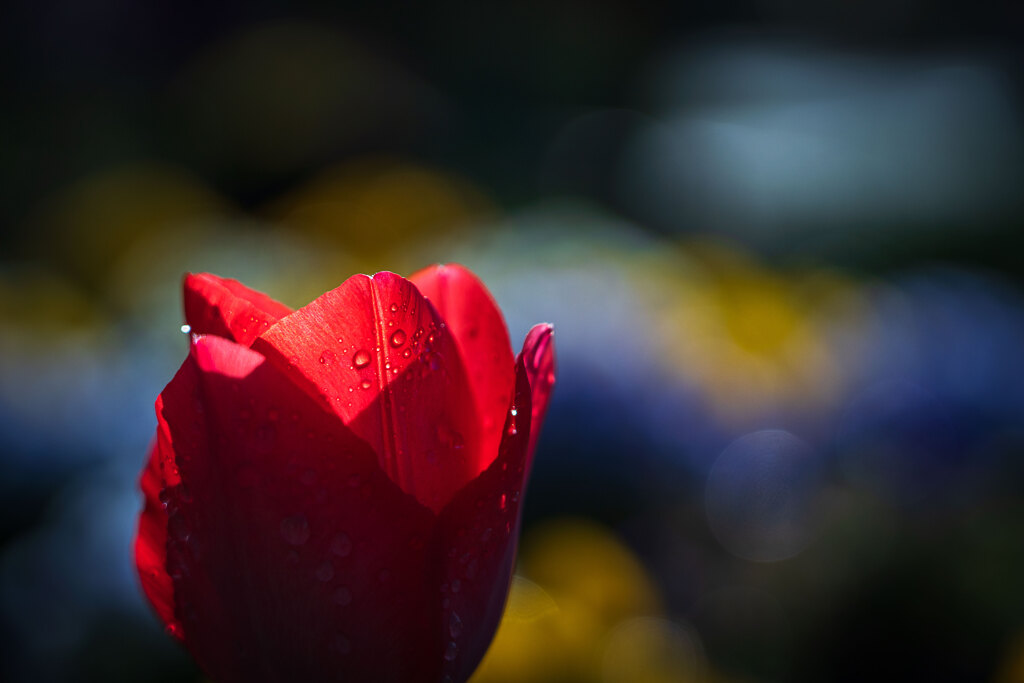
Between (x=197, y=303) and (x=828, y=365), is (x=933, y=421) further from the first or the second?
(x=197, y=303)

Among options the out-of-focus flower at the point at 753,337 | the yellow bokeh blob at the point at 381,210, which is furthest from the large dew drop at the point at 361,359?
the yellow bokeh blob at the point at 381,210

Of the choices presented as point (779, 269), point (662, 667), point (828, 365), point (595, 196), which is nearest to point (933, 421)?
point (828, 365)

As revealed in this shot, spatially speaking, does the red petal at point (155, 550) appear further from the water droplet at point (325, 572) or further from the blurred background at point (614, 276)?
the blurred background at point (614, 276)

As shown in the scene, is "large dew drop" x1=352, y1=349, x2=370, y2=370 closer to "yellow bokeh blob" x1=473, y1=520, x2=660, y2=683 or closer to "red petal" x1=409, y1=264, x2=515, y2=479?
"red petal" x1=409, y1=264, x2=515, y2=479

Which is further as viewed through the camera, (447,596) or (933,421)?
(933,421)

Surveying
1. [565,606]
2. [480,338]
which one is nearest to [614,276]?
[565,606]

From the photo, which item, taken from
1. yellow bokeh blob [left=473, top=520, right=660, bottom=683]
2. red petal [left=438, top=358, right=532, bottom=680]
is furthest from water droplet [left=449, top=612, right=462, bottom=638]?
yellow bokeh blob [left=473, top=520, right=660, bottom=683]
